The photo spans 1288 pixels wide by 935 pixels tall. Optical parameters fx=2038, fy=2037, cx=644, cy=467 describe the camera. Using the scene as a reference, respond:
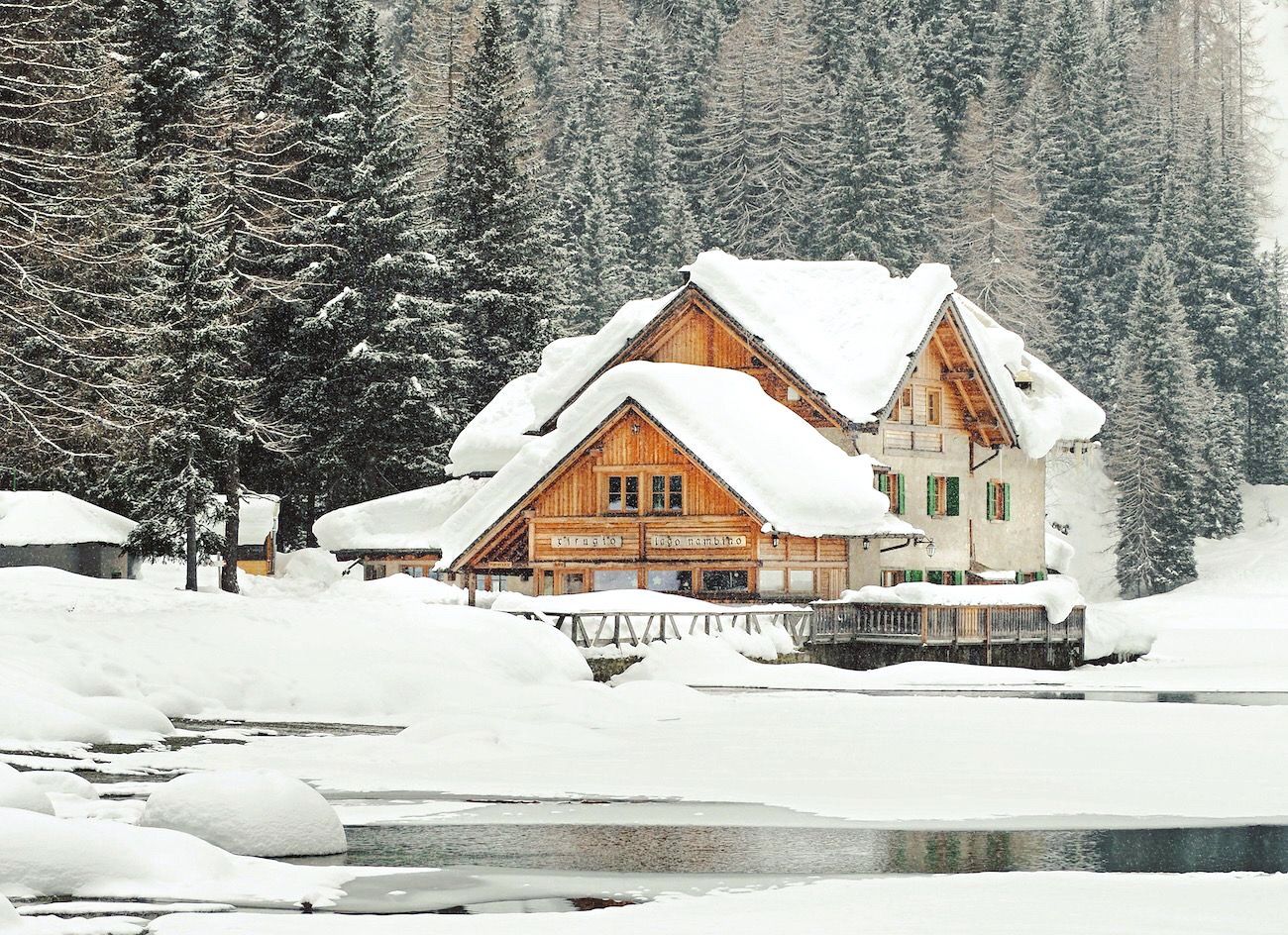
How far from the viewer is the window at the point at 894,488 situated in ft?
182

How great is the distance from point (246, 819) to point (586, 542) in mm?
37127

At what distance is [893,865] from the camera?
52.9ft

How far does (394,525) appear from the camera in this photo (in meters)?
63.8

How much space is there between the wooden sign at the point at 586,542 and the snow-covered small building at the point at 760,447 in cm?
4

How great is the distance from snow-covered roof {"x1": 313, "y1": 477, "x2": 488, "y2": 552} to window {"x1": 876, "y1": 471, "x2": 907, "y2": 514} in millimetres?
13483

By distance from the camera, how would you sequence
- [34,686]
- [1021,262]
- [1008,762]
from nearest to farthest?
[1008,762], [34,686], [1021,262]

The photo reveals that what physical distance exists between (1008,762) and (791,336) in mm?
32255

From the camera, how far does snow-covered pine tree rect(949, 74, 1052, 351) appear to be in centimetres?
11281

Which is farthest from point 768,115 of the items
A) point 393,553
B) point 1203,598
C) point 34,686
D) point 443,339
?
point 34,686

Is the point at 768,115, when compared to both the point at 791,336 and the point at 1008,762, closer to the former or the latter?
the point at 791,336

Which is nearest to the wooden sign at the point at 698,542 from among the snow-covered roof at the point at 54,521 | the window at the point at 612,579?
the window at the point at 612,579

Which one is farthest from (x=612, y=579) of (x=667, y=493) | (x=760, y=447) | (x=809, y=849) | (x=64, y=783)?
(x=809, y=849)

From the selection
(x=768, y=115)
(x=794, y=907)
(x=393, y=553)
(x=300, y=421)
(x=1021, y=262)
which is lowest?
(x=794, y=907)

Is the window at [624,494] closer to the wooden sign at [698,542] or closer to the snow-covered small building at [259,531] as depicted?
the wooden sign at [698,542]
